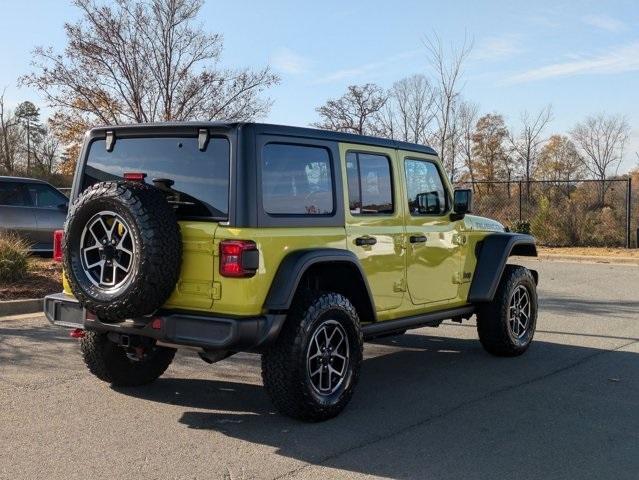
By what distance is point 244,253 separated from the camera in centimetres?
437

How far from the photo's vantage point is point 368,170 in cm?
557

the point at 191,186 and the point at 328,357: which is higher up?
the point at 191,186

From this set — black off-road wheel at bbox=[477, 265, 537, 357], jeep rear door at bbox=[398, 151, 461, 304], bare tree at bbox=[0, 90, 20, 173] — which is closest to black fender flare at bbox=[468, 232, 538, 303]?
black off-road wheel at bbox=[477, 265, 537, 357]

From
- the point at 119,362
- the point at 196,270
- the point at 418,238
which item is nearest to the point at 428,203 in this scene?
the point at 418,238

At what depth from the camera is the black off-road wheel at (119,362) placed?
18.0ft

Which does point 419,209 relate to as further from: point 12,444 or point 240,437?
point 12,444

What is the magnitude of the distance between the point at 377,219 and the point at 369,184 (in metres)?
0.29

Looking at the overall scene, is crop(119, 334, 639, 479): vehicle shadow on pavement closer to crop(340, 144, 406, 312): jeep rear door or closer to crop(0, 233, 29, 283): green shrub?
crop(340, 144, 406, 312): jeep rear door

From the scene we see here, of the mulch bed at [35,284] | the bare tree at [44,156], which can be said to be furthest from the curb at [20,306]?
the bare tree at [44,156]

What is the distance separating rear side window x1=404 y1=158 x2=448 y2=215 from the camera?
19.7 ft

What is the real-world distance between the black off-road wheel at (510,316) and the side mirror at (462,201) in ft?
3.29

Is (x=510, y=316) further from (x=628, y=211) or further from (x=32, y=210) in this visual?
(x=628, y=211)

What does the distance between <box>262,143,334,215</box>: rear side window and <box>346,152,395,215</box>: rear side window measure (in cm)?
24

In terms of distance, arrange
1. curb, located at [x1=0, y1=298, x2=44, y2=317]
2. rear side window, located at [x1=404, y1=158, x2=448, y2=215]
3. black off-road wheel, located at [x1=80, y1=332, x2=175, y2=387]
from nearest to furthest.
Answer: black off-road wheel, located at [x1=80, y1=332, x2=175, y2=387], rear side window, located at [x1=404, y1=158, x2=448, y2=215], curb, located at [x1=0, y1=298, x2=44, y2=317]
